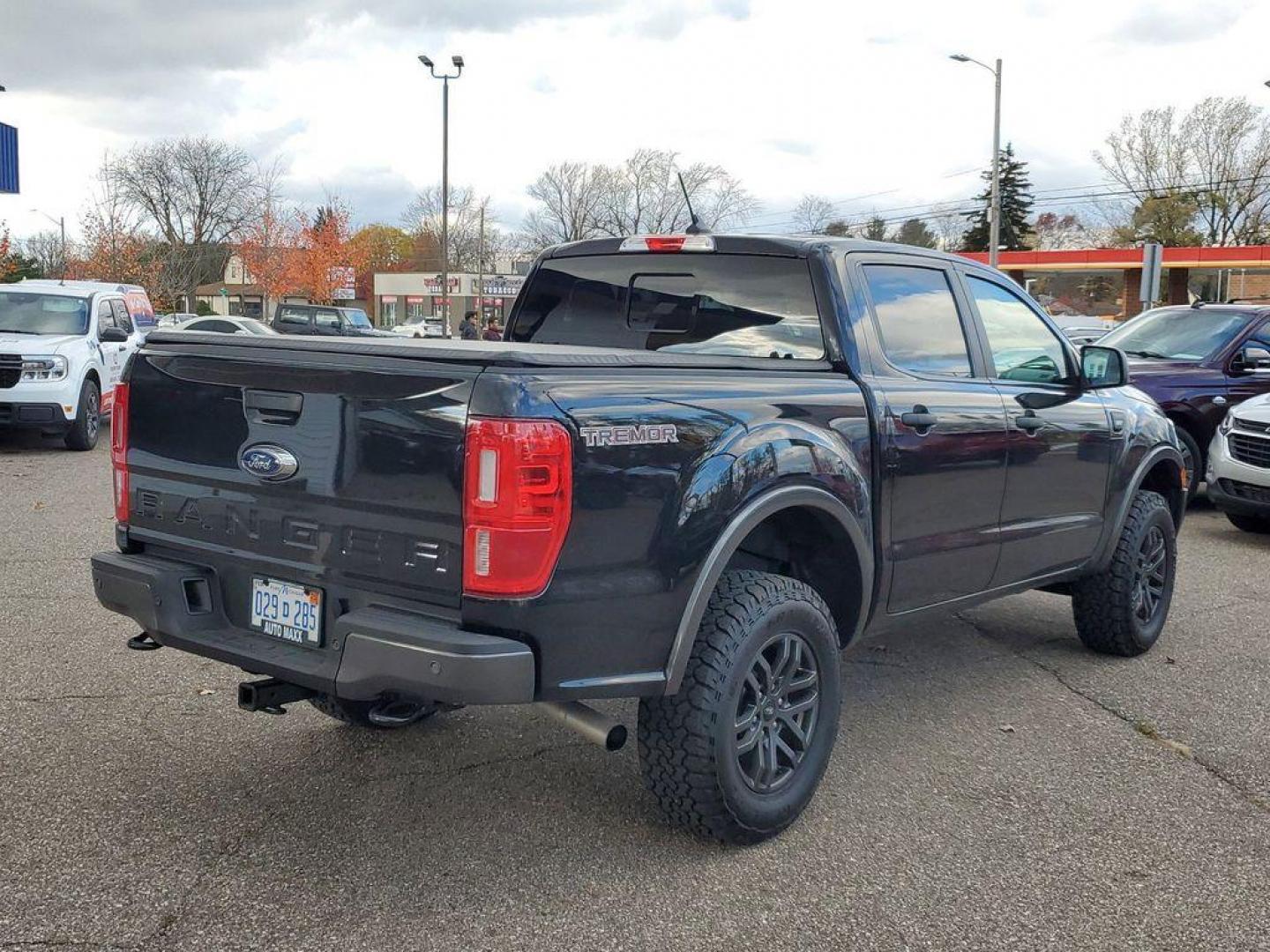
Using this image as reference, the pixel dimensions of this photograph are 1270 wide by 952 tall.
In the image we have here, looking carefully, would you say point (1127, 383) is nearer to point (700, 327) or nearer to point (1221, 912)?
point (700, 327)

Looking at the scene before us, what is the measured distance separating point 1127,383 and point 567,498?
3.47m

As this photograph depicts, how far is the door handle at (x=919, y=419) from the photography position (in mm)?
4168

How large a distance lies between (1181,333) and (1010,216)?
66.7 m

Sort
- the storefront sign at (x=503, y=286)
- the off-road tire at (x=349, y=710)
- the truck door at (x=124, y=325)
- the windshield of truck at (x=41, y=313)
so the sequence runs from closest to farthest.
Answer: the off-road tire at (x=349, y=710) < the windshield of truck at (x=41, y=313) < the truck door at (x=124, y=325) < the storefront sign at (x=503, y=286)

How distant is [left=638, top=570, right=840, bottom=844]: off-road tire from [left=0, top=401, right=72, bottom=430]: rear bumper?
11145mm

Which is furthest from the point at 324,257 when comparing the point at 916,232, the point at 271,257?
the point at 916,232

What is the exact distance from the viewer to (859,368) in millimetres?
4109

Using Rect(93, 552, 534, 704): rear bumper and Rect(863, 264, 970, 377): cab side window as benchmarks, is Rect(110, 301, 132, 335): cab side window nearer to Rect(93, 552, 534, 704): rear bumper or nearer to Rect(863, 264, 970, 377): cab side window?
Rect(93, 552, 534, 704): rear bumper

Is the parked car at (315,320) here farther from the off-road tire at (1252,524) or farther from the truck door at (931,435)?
the truck door at (931,435)

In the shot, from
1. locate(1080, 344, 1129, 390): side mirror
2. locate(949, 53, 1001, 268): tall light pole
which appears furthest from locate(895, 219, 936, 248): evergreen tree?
locate(1080, 344, 1129, 390): side mirror

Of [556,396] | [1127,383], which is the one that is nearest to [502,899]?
[556,396]

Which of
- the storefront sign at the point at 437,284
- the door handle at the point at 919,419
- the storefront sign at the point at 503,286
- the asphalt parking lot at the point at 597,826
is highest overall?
the storefront sign at the point at 437,284

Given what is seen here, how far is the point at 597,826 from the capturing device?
3.71 metres

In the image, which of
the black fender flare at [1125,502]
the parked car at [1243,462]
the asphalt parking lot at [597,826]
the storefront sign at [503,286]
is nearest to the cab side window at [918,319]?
the black fender flare at [1125,502]
